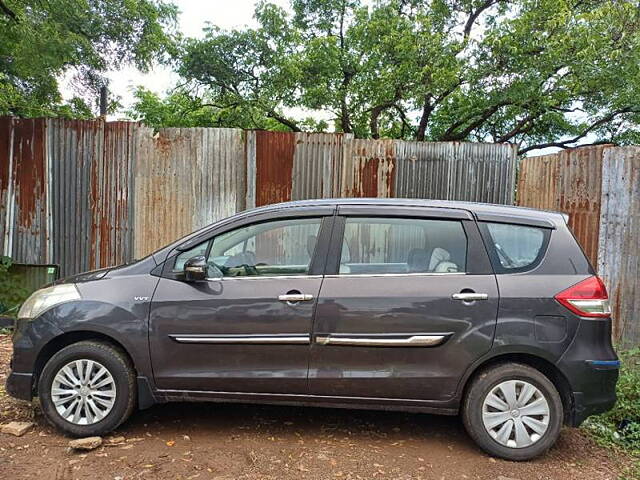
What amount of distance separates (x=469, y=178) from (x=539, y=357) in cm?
360

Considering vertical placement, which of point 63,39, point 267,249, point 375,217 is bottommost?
point 267,249

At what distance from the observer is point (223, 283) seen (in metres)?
3.56

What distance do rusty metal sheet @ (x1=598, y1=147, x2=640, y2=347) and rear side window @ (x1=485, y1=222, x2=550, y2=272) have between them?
9.97 ft

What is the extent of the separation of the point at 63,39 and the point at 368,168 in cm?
507

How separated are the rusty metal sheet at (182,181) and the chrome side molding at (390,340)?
3541mm

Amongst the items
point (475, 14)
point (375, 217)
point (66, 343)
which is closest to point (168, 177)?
point (66, 343)

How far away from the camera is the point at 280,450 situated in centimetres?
347

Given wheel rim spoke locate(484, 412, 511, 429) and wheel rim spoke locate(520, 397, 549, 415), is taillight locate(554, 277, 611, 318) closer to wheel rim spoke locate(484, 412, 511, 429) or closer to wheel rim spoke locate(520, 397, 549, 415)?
wheel rim spoke locate(520, 397, 549, 415)

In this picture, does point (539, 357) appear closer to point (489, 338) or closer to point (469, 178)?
point (489, 338)

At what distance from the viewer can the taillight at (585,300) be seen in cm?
331

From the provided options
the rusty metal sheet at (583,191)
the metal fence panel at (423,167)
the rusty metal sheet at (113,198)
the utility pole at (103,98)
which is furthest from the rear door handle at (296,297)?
the utility pole at (103,98)

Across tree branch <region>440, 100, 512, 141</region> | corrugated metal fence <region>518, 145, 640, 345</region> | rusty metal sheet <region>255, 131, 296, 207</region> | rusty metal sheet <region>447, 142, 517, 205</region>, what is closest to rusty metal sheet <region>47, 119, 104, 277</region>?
rusty metal sheet <region>255, 131, 296, 207</region>

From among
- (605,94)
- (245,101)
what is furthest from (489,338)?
(245,101)

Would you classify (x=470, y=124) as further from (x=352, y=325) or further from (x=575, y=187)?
(x=352, y=325)
